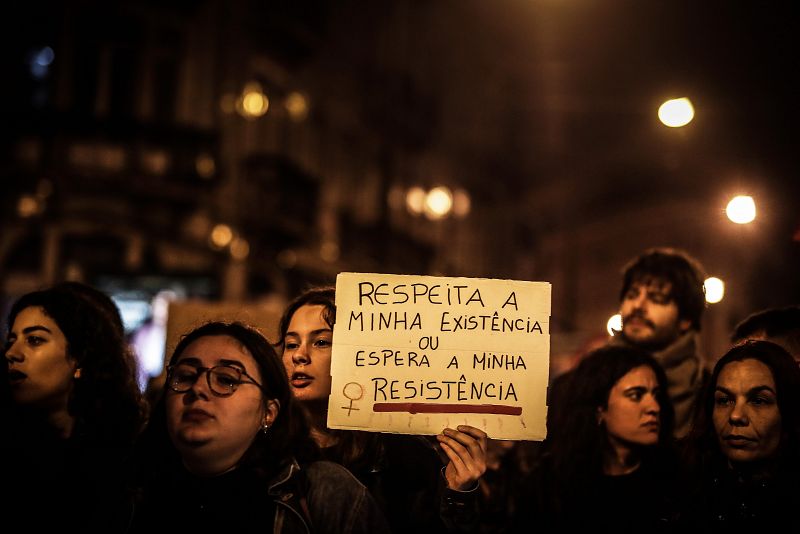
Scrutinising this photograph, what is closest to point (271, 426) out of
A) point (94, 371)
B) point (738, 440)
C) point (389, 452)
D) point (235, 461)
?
point (235, 461)

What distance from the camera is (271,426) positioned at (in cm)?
331

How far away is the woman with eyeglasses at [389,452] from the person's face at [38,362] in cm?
90

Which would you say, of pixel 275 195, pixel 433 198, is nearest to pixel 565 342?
pixel 433 198

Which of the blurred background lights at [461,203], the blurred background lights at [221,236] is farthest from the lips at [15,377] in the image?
the blurred background lights at [461,203]

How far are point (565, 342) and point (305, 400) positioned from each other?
780 inches

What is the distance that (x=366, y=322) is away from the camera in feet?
11.6

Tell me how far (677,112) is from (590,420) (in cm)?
393

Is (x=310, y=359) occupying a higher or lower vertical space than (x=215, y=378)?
higher

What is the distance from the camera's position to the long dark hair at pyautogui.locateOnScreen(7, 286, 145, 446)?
382 cm

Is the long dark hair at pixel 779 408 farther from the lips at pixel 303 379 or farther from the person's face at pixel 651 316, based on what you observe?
the lips at pixel 303 379

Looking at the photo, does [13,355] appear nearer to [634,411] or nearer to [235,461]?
[235,461]

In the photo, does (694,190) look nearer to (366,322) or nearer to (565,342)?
(565,342)

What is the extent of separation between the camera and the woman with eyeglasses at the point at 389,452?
3381 mm

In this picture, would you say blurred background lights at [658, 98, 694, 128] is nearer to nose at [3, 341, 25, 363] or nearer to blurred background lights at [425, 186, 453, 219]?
nose at [3, 341, 25, 363]
